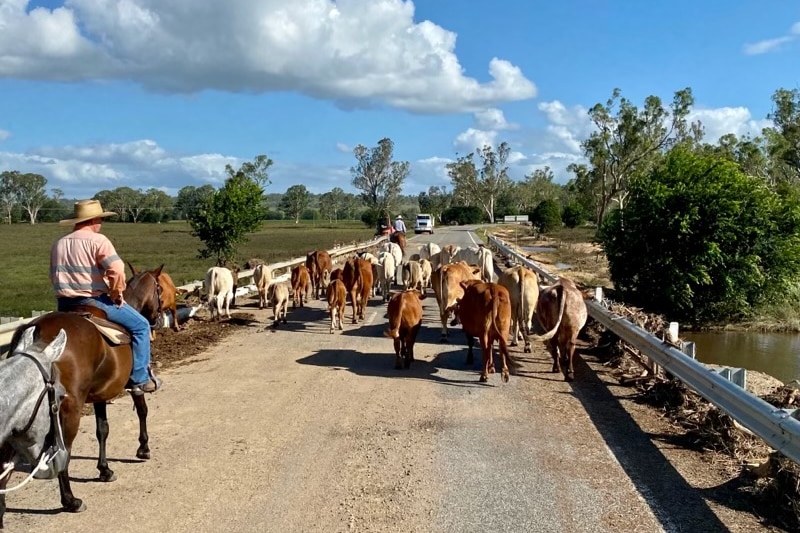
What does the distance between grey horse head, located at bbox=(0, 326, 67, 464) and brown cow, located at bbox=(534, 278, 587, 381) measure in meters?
6.86

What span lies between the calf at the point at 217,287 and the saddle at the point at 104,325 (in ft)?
27.9

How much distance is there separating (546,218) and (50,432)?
199 ft

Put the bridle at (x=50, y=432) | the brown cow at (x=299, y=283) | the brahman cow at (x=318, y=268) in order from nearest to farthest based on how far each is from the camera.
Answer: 1. the bridle at (x=50, y=432)
2. the brown cow at (x=299, y=283)
3. the brahman cow at (x=318, y=268)

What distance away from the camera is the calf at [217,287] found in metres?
14.7

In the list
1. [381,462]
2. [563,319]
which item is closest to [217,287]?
[563,319]

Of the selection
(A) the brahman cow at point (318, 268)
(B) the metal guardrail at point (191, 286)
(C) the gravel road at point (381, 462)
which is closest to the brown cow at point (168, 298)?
(B) the metal guardrail at point (191, 286)

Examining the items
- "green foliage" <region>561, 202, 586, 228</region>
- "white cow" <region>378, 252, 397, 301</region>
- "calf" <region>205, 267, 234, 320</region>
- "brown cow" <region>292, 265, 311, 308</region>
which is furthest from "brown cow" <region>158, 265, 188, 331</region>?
"green foliage" <region>561, 202, 586, 228</region>

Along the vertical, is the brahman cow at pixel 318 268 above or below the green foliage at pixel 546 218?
below

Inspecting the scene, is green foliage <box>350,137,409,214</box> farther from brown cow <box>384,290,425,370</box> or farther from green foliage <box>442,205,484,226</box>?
brown cow <box>384,290,425,370</box>

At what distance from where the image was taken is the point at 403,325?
33.2 feet

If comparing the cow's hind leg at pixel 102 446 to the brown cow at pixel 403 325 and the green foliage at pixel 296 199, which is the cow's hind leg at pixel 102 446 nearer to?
the brown cow at pixel 403 325

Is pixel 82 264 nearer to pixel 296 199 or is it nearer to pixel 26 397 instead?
pixel 26 397

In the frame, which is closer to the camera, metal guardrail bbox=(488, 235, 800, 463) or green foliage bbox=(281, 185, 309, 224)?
metal guardrail bbox=(488, 235, 800, 463)

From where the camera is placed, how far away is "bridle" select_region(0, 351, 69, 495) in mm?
4574
